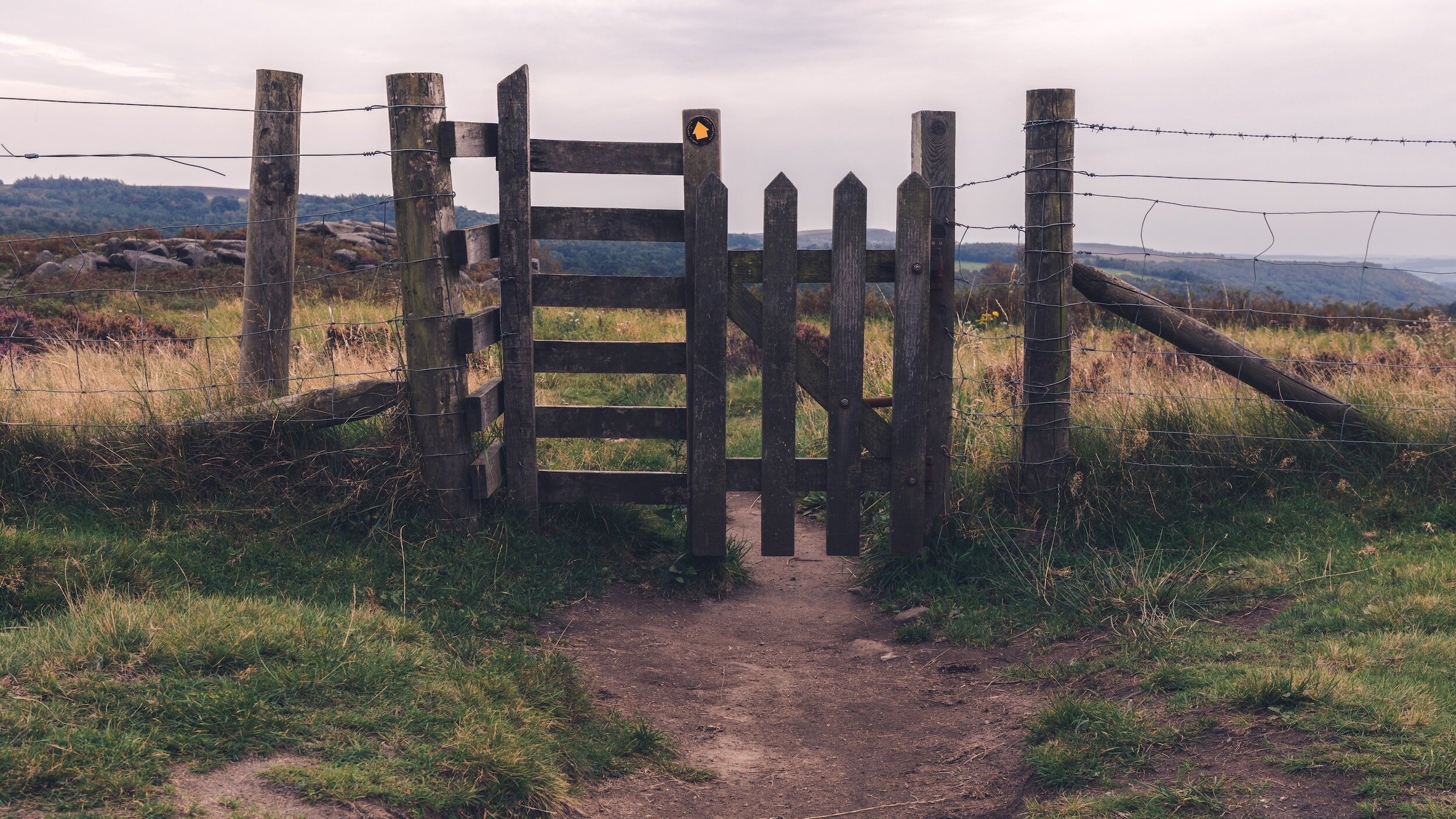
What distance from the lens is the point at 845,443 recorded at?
6.23 metres

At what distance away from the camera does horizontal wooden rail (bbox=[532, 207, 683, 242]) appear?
→ 613 centimetres

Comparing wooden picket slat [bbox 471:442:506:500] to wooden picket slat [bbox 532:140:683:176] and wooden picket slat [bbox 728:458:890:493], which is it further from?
wooden picket slat [bbox 532:140:683:176]

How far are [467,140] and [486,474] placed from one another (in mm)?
1920

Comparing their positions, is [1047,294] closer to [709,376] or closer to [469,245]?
[709,376]

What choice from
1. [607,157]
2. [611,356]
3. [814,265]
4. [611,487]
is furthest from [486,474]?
[814,265]

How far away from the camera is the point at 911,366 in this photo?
616cm

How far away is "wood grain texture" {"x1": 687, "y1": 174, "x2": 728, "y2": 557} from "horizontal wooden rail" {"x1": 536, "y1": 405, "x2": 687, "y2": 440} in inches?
6.8

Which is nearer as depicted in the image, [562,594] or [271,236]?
[562,594]

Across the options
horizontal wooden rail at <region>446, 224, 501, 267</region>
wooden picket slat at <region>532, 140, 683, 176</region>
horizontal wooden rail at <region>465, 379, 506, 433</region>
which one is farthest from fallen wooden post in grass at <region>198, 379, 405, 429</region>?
wooden picket slat at <region>532, 140, 683, 176</region>

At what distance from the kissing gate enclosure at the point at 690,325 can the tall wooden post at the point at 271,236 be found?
1.07 metres

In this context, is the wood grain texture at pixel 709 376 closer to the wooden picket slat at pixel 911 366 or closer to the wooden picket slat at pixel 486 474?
the wooden picket slat at pixel 911 366

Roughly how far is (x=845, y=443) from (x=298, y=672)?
327 cm

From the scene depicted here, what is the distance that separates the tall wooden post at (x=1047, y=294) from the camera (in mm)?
6262

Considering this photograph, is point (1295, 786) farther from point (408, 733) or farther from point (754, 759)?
point (408, 733)
